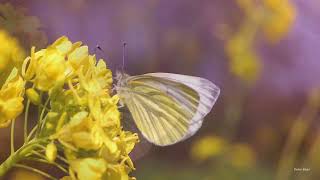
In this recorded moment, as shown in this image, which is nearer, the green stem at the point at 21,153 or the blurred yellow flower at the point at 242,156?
the green stem at the point at 21,153

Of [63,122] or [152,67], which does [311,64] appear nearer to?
[152,67]

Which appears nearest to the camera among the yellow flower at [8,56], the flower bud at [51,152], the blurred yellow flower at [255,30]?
the flower bud at [51,152]

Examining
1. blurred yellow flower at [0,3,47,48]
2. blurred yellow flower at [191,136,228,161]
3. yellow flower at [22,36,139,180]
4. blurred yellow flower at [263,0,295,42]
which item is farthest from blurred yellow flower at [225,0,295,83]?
yellow flower at [22,36,139,180]

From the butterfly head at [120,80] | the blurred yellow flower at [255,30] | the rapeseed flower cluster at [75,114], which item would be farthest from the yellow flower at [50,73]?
the blurred yellow flower at [255,30]

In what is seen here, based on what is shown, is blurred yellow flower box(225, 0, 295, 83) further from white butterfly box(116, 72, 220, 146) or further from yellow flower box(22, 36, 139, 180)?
yellow flower box(22, 36, 139, 180)

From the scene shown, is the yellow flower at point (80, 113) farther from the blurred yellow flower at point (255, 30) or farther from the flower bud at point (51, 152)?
the blurred yellow flower at point (255, 30)

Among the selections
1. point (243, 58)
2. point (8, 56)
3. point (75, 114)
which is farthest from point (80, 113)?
point (243, 58)

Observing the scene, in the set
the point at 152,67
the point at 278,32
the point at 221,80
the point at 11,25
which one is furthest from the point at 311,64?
the point at 11,25
